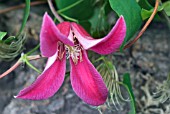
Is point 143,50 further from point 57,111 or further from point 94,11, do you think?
point 57,111

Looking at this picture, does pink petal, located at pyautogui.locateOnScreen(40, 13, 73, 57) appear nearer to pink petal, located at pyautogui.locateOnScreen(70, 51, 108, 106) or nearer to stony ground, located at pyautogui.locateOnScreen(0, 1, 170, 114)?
pink petal, located at pyautogui.locateOnScreen(70, 51, 108, 106)

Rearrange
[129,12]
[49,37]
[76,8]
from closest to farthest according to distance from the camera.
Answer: [49,37]
[129,12]
[76,8]

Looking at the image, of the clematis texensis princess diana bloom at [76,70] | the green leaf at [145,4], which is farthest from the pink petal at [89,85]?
the green leaf at [145,4]

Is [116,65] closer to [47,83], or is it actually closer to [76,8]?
[76,8]

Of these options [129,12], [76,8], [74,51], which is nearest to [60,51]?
[74,51]

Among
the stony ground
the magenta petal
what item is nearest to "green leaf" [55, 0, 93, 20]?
the stony ground


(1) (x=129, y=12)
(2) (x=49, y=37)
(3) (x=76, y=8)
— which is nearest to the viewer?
(2) (x=49, y=37)
